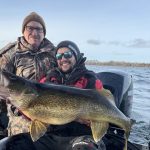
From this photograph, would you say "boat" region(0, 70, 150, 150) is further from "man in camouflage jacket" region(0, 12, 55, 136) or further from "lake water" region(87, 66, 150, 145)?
"man in camouflage jacket" region(0, 12, 55, 136)

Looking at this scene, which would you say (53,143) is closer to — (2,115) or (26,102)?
(26,102)

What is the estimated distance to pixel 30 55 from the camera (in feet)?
21.2

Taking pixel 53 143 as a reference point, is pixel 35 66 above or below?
above

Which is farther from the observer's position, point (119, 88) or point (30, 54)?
point (119, 88)

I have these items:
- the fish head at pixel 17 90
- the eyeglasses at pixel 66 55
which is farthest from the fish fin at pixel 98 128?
the eyeglasses at pixel 66 55

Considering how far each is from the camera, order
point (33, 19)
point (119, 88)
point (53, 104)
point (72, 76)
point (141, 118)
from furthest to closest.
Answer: point (141, 118)
point (119, 88)
point (33, 19)
point (72, 76)
point (53, 104)

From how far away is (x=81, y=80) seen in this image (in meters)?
5.60

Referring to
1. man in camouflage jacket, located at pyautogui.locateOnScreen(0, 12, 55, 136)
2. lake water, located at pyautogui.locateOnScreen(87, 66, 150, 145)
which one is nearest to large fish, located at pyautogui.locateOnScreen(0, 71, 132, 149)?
man in camouflage jacket, located at pyautogui.locateOnScreen(0, 12, 55, 136)

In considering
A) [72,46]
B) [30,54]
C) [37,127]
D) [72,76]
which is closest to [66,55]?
[72,46]

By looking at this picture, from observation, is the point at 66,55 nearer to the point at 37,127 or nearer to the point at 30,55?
the point at 30,55

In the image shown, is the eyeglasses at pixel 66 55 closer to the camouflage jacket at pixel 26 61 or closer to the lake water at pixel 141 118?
the camouflage jacket at pixel 26 61

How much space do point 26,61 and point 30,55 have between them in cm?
12

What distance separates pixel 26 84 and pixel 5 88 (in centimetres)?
26

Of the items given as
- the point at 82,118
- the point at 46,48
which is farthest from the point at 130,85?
the point at 82,118
